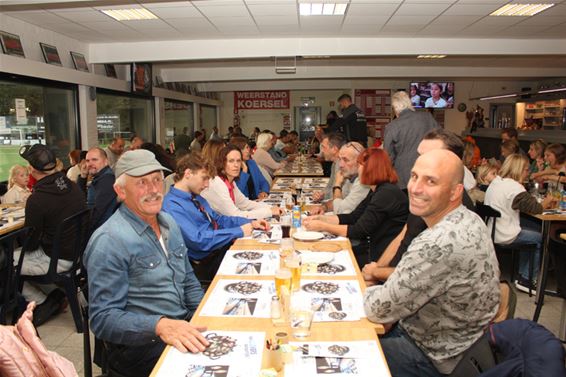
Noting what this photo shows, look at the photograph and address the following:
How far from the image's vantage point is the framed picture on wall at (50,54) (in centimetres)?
680

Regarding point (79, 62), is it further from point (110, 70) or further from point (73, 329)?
point (73, 329)

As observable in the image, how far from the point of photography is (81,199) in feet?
13.3

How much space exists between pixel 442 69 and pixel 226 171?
29.0ft

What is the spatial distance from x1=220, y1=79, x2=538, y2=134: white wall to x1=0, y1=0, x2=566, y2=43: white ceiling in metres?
7.30

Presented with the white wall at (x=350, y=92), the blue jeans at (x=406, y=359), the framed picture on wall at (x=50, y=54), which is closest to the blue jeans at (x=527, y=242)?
the blue jeans at (x=406, y=359)

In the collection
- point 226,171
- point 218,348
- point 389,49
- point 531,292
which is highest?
point 389,49

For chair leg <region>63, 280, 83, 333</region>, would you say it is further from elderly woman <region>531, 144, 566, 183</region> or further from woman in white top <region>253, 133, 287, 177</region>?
elderly woman <region>531, 144, 566, 183</region>

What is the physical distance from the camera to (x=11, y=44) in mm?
6062

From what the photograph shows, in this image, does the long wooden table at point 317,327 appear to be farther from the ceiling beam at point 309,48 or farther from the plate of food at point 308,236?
the ceiling beam at point 309,48

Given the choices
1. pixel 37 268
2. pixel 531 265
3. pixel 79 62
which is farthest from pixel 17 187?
pixel 531 265

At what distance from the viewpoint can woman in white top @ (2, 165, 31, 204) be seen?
539cm

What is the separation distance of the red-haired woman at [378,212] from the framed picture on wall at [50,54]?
522cm

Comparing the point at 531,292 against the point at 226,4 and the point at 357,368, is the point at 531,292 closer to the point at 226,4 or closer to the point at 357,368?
the point at 357,368

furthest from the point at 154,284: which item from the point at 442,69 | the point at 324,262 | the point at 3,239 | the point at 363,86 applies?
the point at 363,86
